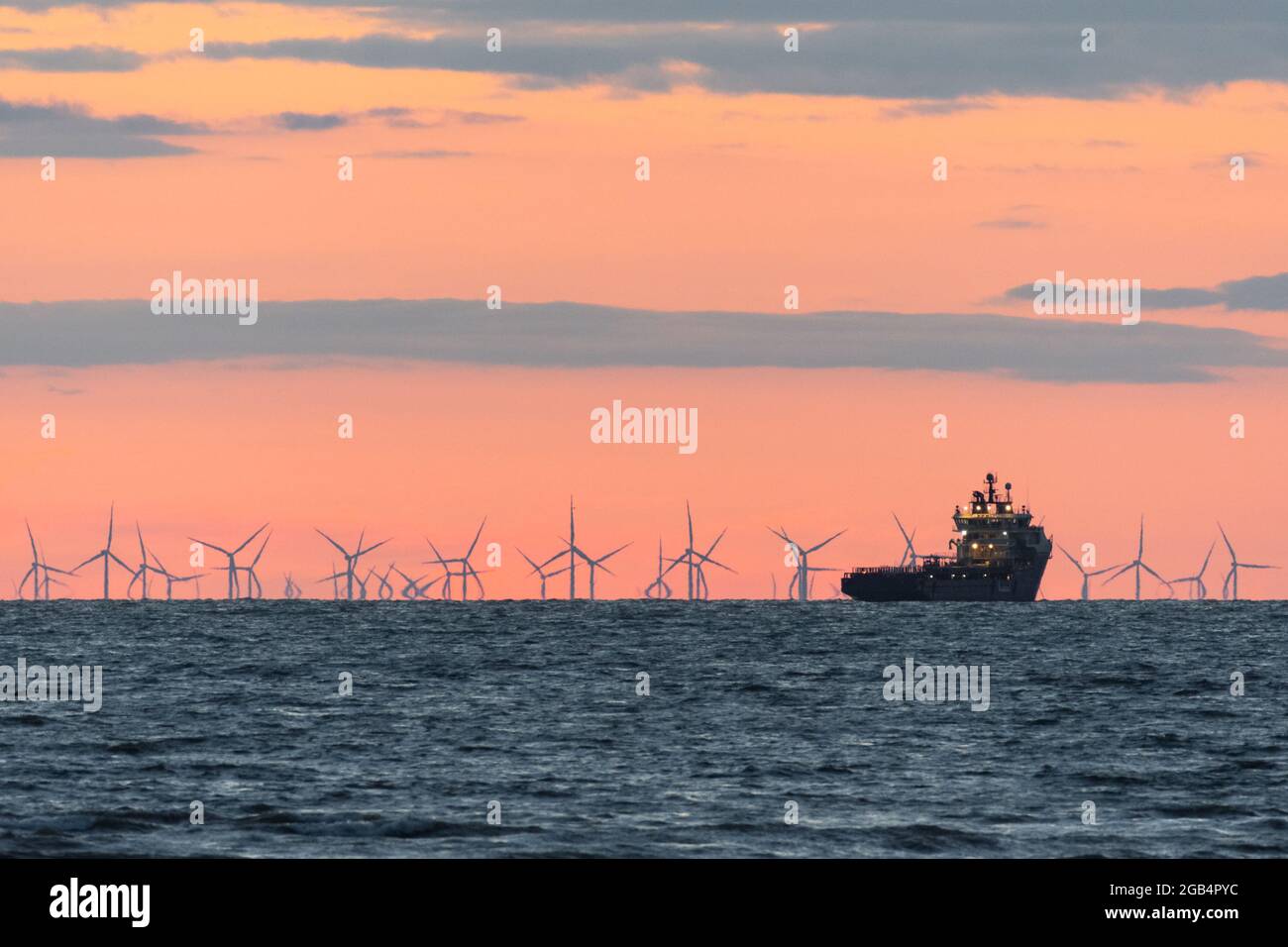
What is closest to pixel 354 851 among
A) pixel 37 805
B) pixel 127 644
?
pixel 37 805

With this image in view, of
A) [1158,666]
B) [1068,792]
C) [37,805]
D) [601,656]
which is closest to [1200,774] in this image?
[1068,792]

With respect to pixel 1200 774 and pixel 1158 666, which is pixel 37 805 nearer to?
pixel 1200 774

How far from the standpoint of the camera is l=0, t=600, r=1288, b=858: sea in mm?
49750

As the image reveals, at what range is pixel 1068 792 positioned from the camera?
61438 millimetres

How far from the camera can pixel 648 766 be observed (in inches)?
2702

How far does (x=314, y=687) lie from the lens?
4690 inches

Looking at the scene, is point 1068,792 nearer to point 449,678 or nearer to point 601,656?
point 449,678

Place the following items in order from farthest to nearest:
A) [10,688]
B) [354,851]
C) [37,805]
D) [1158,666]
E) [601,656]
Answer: [601,656]
[1158,666]
[10,688]
[37,805]
[354,851]

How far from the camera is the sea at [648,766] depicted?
Answer: 163 feet

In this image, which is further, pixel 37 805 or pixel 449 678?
pixel 449 678
